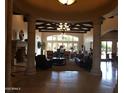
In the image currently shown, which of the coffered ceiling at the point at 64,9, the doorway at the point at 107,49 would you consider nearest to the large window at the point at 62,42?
the doorway at the point at 107,49

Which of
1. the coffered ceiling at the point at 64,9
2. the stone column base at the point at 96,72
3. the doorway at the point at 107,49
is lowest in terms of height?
the stone column base at the point at 96,72

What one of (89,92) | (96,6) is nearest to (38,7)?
(96,6)

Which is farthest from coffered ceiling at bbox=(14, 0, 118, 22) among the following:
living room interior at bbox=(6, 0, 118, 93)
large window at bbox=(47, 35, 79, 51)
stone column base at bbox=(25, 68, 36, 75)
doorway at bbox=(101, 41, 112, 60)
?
large window at bbox=(47, 35, 79, 51)

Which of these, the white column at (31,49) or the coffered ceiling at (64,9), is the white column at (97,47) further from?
the white column at (31,49)

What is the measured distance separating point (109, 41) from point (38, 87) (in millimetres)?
15660

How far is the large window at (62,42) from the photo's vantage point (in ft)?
82.5

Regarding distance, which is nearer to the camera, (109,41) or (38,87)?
(38,87)

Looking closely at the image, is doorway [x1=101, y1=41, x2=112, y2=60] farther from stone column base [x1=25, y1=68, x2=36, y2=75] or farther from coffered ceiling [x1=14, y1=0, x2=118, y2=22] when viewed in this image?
stone column base [x1=25, y1=68, x2=36, y2=75]

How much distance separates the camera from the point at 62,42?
25.2 meters

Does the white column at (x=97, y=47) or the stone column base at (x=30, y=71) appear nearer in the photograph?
the stone column base at (x=30, y=71)

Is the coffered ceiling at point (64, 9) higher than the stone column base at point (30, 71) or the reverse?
higher

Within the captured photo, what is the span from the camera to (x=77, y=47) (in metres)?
25.4
